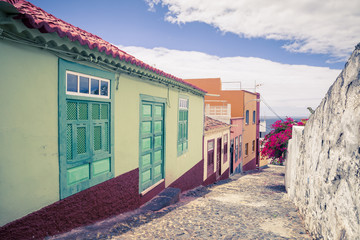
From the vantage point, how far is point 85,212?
14.0 ft

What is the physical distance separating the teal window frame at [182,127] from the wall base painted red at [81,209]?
3.30 meters

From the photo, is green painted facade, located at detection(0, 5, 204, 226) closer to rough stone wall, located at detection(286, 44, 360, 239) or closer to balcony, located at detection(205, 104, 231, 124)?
rough stone wall, located at detection(286, 44, 360, 239)

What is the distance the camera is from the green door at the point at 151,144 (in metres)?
6.27

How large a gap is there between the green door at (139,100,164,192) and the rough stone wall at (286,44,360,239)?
3.77m

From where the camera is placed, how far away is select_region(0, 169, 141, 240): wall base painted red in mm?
3209

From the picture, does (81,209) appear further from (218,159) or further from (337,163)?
(218,159)

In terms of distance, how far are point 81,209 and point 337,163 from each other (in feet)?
13.1

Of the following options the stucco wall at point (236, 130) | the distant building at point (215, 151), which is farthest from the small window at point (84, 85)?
the stucco wall at point (236, 130)

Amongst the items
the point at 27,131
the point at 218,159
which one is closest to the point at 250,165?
the point at 218,159

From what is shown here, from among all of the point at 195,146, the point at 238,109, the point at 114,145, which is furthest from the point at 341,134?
the point at 238,109

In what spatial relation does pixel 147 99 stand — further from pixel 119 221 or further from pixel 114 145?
pixel 119 221

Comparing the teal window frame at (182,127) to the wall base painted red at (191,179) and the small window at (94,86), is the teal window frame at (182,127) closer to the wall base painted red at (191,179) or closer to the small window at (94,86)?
the wall base painted red at (191,179)

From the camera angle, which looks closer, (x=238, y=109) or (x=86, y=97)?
(x=86, y=97)

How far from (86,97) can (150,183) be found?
133 inches
